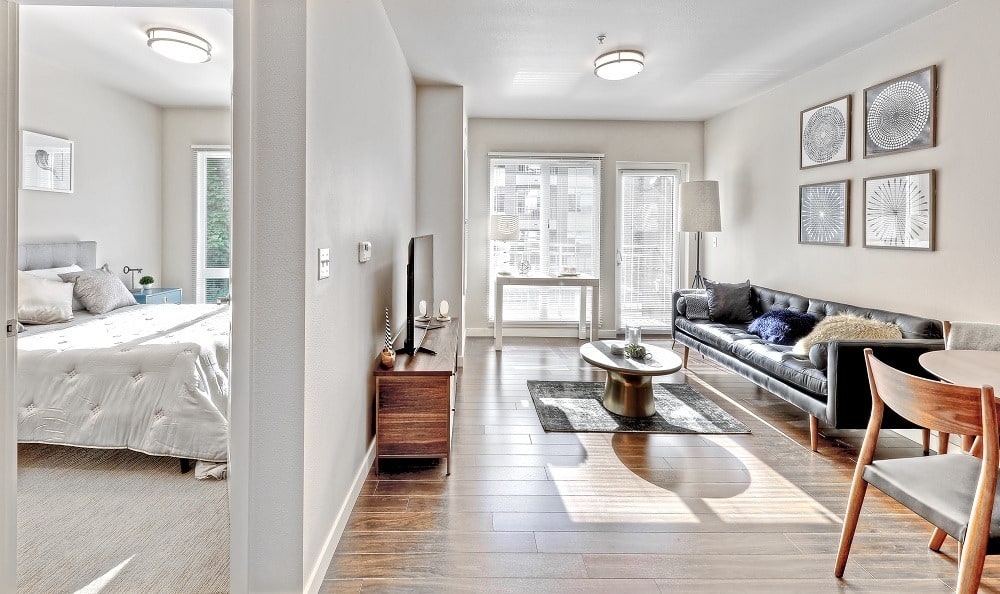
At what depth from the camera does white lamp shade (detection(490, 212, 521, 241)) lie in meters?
6.34

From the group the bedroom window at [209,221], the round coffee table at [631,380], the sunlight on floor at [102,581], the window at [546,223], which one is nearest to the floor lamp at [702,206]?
the window at [546,223]

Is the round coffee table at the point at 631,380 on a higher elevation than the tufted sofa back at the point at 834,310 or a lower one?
lower

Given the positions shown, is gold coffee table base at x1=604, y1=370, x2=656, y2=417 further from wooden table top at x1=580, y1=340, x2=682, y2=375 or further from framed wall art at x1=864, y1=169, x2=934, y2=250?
framed wall art at x1=864, y1=169, x2=934, y2=250

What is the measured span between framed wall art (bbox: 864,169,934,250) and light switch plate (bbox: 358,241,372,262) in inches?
135

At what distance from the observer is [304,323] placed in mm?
1794

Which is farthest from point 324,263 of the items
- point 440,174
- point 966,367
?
point 440,174

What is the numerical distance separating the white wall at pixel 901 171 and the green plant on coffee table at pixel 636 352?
1.74 meters

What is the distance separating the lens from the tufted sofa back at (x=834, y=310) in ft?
10.9

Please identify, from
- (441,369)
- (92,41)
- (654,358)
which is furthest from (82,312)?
(654,358)

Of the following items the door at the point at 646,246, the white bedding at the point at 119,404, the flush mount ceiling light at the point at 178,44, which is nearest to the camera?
the white bedding at the point at 119,404

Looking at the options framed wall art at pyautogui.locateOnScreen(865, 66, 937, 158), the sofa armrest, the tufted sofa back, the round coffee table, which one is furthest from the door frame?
the sofa armrest

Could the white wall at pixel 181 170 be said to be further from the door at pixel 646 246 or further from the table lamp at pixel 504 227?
the door at pixel 646 246

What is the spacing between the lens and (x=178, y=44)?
3.80 m

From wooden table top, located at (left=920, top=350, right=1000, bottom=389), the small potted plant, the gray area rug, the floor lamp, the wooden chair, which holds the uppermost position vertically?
the floor lamp
